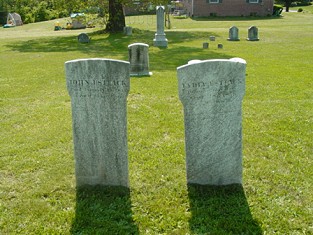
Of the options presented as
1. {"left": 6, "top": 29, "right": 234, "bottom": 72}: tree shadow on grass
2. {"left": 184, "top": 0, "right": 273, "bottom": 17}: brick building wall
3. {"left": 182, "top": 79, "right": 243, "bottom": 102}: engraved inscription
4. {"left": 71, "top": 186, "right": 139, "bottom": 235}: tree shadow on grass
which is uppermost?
{"left": 184, "top": 0, "right": 273, "bottom": 17}: brick building wall

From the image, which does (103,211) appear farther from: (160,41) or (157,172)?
(160,41)

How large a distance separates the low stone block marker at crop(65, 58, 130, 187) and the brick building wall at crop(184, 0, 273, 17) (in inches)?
1654

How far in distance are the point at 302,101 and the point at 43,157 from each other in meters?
6.29

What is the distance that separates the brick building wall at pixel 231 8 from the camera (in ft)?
141

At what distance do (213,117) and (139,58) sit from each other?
7834mm

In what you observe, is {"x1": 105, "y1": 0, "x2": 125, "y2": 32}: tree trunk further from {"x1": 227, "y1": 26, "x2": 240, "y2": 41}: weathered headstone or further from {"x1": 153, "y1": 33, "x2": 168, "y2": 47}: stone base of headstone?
{"x1": 227, "y1": 26, "x2": 240, "y2": 41}: weathered headstone

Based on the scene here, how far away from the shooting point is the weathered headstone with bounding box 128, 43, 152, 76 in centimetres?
1155

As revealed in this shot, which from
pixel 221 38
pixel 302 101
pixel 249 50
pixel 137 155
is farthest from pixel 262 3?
pixel 137 155

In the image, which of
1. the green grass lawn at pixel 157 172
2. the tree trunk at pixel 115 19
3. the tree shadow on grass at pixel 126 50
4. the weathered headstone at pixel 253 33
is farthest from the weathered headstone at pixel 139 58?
the tree trunk at pixel 115 19

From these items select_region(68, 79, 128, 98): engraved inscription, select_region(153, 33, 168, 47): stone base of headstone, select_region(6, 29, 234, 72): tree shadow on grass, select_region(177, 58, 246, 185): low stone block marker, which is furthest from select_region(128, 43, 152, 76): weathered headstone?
select_region(153, 33, 168, 47): stone base of headstone

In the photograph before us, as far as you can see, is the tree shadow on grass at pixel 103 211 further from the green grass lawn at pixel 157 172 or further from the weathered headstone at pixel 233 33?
the weathered headstone at pixel 233 33

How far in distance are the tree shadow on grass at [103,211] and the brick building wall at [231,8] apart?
42167 millimetres

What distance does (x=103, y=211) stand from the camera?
13.2 ft

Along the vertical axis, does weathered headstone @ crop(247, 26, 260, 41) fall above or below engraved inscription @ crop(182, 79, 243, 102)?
below
